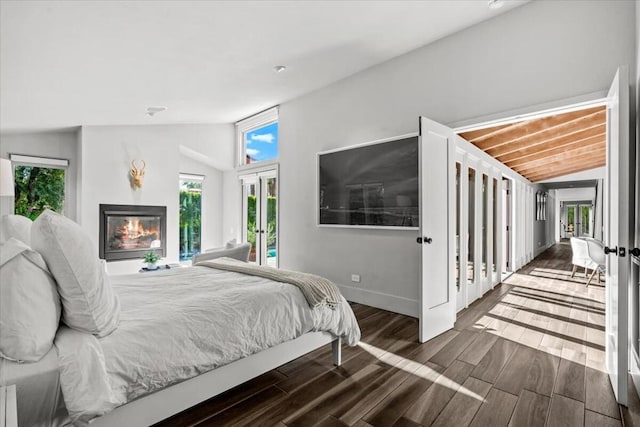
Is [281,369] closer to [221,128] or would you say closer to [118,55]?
[118,55]

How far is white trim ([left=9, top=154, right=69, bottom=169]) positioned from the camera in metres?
4.58

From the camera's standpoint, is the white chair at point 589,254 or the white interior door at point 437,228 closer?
the white interior door at point 437,228

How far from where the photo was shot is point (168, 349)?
1503 mm

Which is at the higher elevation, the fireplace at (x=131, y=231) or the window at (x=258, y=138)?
the window at (x=258, y=138)

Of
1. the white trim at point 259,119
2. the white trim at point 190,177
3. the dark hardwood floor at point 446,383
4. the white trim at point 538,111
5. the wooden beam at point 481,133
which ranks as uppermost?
the white trim at point 259,119

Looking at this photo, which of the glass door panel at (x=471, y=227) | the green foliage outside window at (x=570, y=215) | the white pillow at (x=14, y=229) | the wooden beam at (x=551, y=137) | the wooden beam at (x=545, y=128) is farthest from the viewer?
the green foliage outside window at (x=570, y=215)

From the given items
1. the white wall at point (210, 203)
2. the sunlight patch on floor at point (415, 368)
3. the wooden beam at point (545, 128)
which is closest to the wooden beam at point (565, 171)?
the wooden beam at point (545, 128)

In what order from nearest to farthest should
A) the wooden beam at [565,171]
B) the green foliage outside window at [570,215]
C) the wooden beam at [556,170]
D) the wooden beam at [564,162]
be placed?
1. the wooden beam at [564,162]
2. the wooden beam at [556,170]
3. the wooden beam at [565,171]
4. the green foliage outside window at [570,215]

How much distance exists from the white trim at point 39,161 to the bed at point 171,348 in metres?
3.76

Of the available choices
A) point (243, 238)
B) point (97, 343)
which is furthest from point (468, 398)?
point (243, 238)

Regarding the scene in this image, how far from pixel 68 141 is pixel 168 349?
17.3ft

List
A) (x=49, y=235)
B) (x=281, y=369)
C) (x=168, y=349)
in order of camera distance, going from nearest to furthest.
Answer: (x=49, y=235), (x=168, y=349), (x=281, y=369)

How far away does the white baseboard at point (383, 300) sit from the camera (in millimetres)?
3498

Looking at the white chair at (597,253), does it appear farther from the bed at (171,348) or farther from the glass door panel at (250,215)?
the glass door panel at (250,215)
